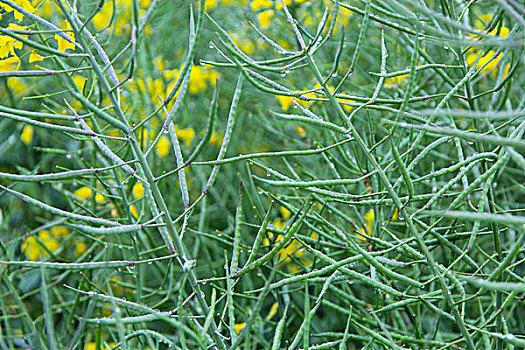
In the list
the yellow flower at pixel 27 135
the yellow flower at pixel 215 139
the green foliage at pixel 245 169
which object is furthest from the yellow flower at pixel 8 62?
the yellow flower at pixel 27 135

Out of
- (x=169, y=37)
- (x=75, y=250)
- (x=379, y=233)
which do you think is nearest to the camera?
(x=379, y=233)

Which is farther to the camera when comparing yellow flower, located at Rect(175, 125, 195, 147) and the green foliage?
yellow flower, located at Rect(175, 125, 195, 147)

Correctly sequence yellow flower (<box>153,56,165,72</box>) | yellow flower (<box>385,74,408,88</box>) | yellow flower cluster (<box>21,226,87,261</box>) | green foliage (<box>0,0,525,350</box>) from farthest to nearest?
yellow flower (<box>153,56,165,72</box>), yellow flower cluster (<box>21,226,87,261</box>), yellow flower (<box>385,74,408,88</box>), green foliage (<box>0,0,525,350</box>)

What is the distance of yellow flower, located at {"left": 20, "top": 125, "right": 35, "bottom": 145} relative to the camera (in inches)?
83.6

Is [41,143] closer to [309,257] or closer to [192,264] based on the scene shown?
[309,257]

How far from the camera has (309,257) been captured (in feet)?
4.70

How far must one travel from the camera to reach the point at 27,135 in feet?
7.04

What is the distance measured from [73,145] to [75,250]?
560 millimetres

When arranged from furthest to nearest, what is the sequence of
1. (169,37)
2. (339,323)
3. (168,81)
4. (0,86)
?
1. (169,37)
2. (0,86)
3. (168,81)
4. (339,323)

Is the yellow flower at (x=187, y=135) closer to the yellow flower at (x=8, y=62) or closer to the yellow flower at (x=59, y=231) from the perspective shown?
the yellow flower at (x=59, y=231)

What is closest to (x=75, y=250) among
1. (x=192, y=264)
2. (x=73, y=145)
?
(x=73, y=145)

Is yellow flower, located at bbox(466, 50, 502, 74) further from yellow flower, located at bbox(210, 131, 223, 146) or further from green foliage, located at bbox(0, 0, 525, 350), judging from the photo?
yellow flower, located at bbox(210, 131, 223, 146)

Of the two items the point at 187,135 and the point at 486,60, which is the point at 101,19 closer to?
the point at 187,135

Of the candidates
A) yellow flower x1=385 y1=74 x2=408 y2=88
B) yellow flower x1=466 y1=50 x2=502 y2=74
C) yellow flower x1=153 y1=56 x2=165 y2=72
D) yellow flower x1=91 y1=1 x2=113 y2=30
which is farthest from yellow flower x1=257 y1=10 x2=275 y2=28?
yellow flower x1=466 y1=50 x2=502 y2=74
